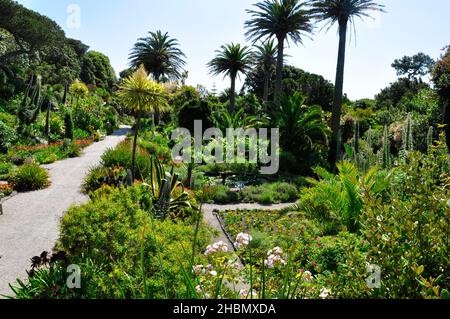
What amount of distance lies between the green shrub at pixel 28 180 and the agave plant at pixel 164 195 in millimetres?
4117

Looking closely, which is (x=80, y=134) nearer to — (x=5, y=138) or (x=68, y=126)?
(x=68, y=126)

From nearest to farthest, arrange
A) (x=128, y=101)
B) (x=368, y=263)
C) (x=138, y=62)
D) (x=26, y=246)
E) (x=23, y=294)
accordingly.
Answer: (x=368, y=263) < (x=23, y=294) < (x=26, y=246) < (x=128, y=101) < (x=138, y=62)

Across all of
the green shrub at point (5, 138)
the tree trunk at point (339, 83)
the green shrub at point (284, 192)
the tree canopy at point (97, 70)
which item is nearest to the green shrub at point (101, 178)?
the green shrub at point (284, 192)

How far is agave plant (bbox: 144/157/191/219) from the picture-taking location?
8164 millimetres

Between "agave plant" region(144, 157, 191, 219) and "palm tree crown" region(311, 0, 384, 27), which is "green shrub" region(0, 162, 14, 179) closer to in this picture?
"agave plant" region(144, 157, 191, 219)

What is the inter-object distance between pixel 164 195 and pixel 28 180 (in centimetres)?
583

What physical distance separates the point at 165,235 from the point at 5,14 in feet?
103

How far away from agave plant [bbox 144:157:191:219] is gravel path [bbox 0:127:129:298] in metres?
1.87

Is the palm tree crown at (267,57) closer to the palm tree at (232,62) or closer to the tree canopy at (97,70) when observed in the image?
the palm tree at (232,62)

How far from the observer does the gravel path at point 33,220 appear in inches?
243

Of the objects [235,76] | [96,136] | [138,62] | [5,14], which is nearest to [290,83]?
[235,76]

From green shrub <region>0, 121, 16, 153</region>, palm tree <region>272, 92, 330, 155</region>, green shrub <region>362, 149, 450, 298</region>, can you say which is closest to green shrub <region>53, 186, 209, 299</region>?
green shrub <region>362, 149, 450, 298</region>

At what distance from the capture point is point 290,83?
39.3 m
